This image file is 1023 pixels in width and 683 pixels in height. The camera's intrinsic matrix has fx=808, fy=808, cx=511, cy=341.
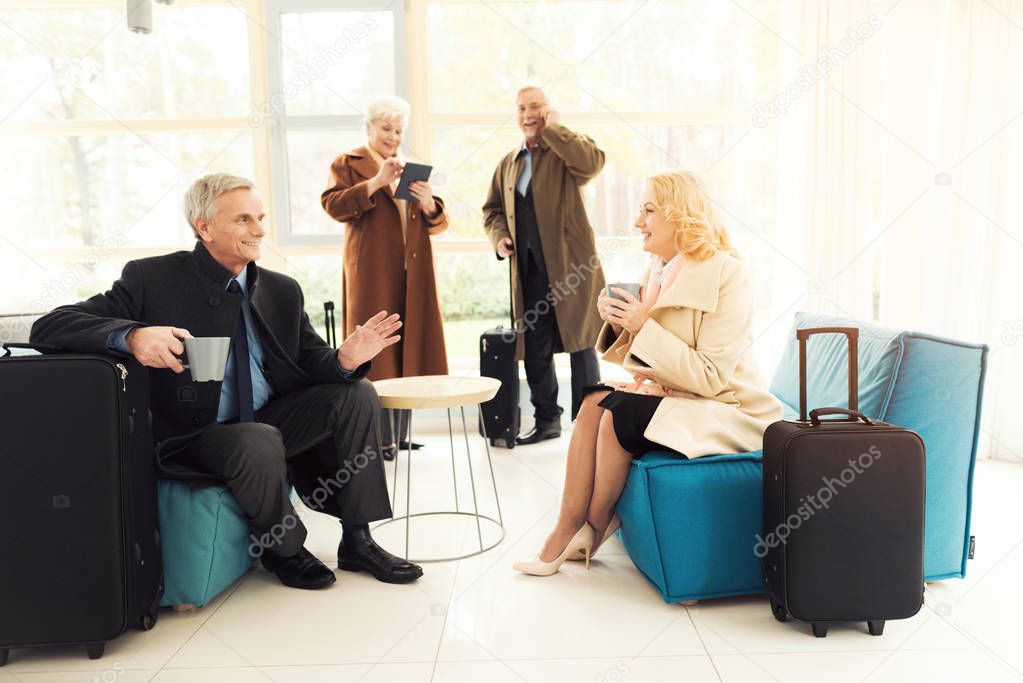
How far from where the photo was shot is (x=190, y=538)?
6.85ft

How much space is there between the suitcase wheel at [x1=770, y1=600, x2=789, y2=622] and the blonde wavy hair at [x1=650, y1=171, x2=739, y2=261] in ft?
3.11

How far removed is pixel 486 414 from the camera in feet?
12.8

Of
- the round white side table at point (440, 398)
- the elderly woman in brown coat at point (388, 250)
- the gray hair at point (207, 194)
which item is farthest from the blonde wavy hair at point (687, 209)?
the elderly woman in brown coat at point (388, 250)

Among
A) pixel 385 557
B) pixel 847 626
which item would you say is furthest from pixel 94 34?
pixel 847 626

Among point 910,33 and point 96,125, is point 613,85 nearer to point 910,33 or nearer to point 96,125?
point 910,33

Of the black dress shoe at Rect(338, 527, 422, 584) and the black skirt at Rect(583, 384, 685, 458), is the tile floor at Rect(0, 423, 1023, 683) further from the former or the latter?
the black skirt at Rect(583, 384, 685, 458)

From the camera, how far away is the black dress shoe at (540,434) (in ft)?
12.9

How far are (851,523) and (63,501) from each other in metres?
1.77

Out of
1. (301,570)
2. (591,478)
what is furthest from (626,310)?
(301,570)

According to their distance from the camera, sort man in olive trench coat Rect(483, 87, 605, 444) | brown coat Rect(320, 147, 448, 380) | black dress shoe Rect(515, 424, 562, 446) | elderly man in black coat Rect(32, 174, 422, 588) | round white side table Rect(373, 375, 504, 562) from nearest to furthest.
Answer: elderly man in black coat Rect(32, 174, 422, 588) → round white side table Rect(373, 375, 504, 562) → brown coat Rect(320, 147, 448, 380) → man in olive trench coat Rect(483, 87, 605, 444) → black dress shoe Rect(515, 424, 562, 446)

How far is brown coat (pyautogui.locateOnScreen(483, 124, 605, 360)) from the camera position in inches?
150

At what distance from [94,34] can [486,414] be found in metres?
2.97

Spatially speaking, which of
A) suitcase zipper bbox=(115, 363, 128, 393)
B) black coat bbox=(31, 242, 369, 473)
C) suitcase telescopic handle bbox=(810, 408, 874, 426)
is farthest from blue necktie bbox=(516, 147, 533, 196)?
suitcase zipper bbox=(115, 363, 128, 393)

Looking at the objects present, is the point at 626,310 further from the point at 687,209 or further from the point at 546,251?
the point at 546,251
